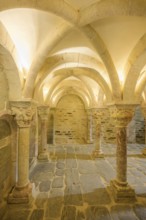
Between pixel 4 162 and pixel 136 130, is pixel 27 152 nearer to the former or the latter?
pixel 4 162

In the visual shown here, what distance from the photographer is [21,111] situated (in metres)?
3.32

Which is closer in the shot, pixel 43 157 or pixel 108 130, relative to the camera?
pixel 43 157

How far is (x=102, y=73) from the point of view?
4938 millimetres

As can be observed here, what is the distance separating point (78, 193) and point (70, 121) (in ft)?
25.1

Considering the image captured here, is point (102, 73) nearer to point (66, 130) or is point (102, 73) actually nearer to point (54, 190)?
point (54, 190)

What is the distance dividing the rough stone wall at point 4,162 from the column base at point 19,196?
0.42 ft

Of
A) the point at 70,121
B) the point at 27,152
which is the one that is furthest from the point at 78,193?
the point at 70,121

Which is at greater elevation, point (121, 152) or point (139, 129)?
point (121, 152)

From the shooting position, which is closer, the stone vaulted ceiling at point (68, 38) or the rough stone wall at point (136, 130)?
Result: the stone vaulted ceiling at point (68, 38)

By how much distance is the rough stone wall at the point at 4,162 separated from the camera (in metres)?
3.10

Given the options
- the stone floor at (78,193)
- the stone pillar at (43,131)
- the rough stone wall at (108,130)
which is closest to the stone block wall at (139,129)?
the rough stone wall at (108,130)

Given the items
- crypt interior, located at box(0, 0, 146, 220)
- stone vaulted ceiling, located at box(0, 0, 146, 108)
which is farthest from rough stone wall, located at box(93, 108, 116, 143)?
stone vaulted ceiling, located at box(0, 0, 146, 108)

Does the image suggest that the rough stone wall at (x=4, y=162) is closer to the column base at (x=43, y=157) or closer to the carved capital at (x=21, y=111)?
the carved capital at (x=21, y=111)

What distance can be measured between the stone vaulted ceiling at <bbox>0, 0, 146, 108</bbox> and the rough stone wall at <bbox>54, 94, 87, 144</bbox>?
7075mm
